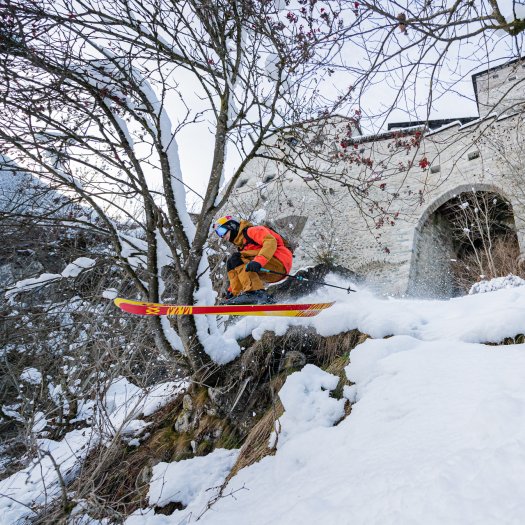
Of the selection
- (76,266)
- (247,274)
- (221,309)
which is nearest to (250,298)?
(247,274)

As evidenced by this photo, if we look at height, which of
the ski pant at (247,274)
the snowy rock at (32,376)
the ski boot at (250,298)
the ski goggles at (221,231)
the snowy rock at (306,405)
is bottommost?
the snowy rock at (32,376)

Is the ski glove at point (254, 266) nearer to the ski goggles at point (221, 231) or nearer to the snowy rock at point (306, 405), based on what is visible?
the ski goggles at point (221, 231)

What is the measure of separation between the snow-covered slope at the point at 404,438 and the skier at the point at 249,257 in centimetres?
127

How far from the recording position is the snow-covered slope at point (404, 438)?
4.77 feet

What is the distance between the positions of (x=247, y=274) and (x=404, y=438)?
296 centimetres

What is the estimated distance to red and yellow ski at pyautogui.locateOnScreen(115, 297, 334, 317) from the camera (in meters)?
3.33

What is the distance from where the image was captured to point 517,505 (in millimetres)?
1266

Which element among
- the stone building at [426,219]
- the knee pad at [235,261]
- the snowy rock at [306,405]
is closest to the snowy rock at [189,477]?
the snowy rock at [306,405]

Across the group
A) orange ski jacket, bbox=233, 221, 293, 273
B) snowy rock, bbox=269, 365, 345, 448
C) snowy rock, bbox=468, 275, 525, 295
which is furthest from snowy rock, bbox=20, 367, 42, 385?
snowy rock, bbox=468, 275, 525, 295

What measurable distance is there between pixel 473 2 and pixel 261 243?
114 inches

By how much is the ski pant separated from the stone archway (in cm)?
698

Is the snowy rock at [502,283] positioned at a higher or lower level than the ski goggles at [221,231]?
lower

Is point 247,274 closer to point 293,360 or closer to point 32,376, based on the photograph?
point 293,360

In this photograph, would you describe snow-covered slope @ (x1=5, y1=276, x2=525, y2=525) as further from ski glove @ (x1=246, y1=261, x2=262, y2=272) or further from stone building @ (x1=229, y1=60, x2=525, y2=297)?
stone building @ (x1=229, y1=60, x2=525, y2=297)
